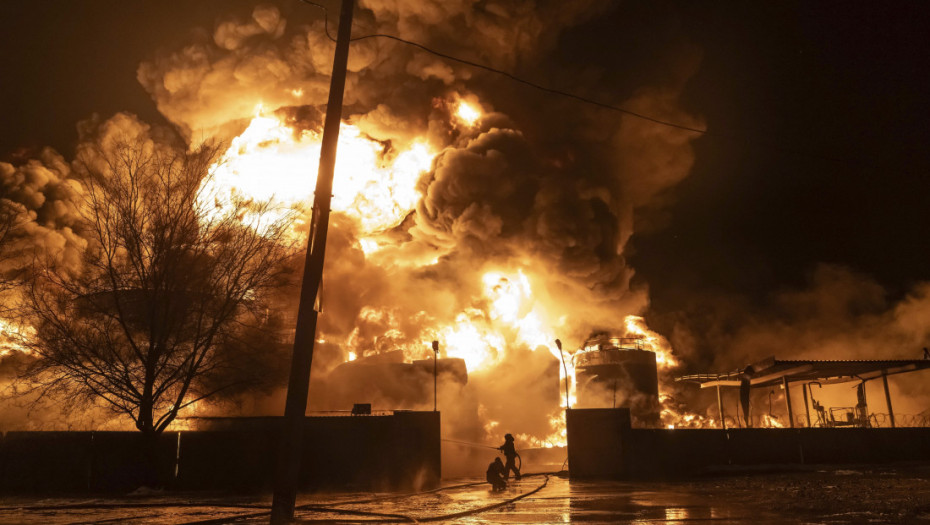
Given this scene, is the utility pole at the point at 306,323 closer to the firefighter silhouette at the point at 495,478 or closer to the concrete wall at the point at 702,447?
the firefighter silhouette at the point at 495,478

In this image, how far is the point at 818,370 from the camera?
3158cm

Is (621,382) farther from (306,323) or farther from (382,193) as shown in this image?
(306,323)

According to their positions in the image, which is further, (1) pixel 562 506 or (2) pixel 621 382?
(2) pixel 621 382

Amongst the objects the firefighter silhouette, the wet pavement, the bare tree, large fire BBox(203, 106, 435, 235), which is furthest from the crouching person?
large fire BBox(203, 106, 435, 235)

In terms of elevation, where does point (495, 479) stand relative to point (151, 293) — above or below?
below

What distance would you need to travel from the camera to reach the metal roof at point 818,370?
1174 inches

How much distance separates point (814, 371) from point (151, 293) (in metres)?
30.5

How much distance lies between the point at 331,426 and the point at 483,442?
1892 cm

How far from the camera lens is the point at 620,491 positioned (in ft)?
57.0

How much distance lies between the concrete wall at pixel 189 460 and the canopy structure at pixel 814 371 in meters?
20.5

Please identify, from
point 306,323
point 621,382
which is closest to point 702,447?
point 621,382

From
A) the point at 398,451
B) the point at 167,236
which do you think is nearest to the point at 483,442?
the point at 398,451

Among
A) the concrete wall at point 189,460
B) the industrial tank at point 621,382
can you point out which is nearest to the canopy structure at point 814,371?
the industrial tank at point 621,382

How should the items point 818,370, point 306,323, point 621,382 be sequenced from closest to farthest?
point 306,323 < point 818,370 < point 621,382
